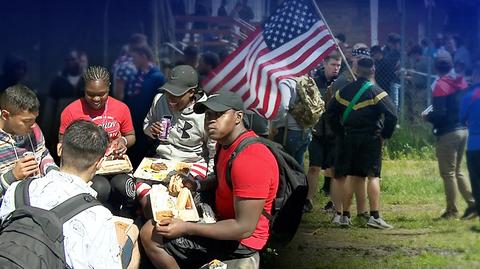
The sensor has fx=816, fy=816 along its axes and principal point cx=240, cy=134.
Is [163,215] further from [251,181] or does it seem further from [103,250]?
[103,250]

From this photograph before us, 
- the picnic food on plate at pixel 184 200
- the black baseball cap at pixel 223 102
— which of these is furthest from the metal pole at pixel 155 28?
the picnic food on plate at pixel 184 200

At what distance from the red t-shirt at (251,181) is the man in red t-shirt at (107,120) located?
77 centimetres

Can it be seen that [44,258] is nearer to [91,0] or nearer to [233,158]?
[233,158]

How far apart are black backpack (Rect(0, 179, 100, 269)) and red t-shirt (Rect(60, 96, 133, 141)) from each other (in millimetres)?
1795

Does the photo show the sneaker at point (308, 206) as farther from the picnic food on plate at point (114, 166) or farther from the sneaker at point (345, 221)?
the picnic food on plate at point (114, 166)

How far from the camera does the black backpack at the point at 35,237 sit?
128 inches

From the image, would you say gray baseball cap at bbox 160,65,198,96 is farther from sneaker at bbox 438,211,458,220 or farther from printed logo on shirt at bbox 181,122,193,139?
sneaker at bbox 438,211,458,220

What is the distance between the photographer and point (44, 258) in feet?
10.7

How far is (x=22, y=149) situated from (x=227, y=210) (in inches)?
49.7

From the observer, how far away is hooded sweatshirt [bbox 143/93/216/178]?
508cm

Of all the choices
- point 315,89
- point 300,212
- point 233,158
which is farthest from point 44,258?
point 315,89

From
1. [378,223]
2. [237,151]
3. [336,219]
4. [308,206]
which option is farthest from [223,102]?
[378,223]

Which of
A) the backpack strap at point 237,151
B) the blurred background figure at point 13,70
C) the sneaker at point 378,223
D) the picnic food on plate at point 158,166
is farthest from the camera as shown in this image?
the blurred background figure at point 13,70

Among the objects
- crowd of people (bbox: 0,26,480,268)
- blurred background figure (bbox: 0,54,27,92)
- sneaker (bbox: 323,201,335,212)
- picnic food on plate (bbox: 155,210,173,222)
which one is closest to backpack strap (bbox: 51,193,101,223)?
crowd of people (bbox: 0,26,480,268)
